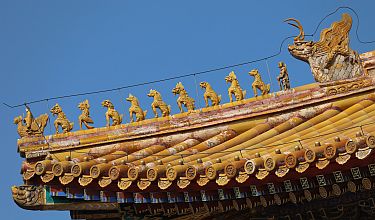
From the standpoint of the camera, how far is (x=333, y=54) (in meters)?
14.4

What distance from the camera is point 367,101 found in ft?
45.0

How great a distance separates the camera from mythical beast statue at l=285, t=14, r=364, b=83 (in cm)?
1436

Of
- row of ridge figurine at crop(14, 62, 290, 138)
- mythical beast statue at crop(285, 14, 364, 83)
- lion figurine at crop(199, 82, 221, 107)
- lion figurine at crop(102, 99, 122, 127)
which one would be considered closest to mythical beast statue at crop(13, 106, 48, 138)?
row of ridge figurine at crop(14, 62, 290, 138)

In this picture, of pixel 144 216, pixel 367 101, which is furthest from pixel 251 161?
pixel 367 101

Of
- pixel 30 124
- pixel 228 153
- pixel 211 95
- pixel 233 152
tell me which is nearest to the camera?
pixel 233 152

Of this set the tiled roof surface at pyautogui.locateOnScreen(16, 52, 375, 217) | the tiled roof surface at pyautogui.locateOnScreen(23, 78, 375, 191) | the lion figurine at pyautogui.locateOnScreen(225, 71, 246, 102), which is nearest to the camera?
the tiled roof surface at pyautogui.locateOnScreen(23, 78, 375, 191)

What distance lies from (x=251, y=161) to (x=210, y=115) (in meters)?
3.75

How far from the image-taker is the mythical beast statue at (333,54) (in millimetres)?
14359

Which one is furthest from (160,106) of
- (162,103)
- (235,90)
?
(235,90)

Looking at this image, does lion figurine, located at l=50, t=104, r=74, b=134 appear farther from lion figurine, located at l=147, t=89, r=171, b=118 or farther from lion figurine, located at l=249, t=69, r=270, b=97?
lion figurine, located at l=249, t=69, r=270, b=97

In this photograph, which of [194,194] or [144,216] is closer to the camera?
[194,194]

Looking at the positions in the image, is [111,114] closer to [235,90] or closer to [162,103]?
[162,103]

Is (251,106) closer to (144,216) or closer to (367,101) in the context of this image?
(367,101)

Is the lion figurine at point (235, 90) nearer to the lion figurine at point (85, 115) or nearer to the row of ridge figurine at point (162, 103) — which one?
the row of ridge figurine at point (162, 103)
